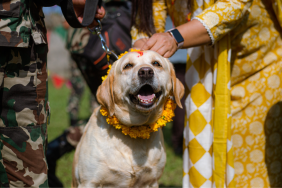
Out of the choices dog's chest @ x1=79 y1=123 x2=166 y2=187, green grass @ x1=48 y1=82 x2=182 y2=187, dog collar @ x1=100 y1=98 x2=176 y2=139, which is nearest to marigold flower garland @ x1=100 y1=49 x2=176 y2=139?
dog collar @ x1=100 y1=98 x2=176 y2=139

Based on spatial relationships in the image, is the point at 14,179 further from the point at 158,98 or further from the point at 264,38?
the point at 264,38

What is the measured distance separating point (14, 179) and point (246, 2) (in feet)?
7.07

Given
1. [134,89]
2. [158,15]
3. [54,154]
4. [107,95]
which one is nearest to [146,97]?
[134,89]

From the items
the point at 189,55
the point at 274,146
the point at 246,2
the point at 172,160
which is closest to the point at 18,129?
the point at 189,55

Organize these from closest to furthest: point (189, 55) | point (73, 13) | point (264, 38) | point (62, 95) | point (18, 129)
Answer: point (18, 129), point (73, 13), point (264, 38), point (189, 55), point (62, 95)

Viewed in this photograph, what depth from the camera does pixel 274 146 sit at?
2.48 meters

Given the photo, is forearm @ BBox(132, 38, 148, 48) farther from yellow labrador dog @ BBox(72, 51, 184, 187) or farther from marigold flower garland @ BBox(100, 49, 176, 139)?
marigold flower garland @ BBox(100, 49, 176, 139)

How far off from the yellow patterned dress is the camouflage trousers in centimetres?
128

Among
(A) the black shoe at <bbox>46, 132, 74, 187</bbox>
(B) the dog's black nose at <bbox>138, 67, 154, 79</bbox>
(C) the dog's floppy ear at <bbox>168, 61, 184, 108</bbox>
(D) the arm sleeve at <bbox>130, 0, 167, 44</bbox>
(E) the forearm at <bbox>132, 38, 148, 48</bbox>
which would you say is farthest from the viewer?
(A) the black shoe at <bbox>46, 132, 74, 187</bbox>

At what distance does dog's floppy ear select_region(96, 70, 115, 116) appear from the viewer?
2217 mm

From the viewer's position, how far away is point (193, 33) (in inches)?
86.1

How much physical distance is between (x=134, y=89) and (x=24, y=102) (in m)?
0.78

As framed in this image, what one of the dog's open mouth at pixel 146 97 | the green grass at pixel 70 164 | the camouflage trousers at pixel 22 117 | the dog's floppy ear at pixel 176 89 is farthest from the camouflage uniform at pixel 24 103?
the green grass at pixel 70 164

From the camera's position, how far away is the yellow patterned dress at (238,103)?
234 centimetres
